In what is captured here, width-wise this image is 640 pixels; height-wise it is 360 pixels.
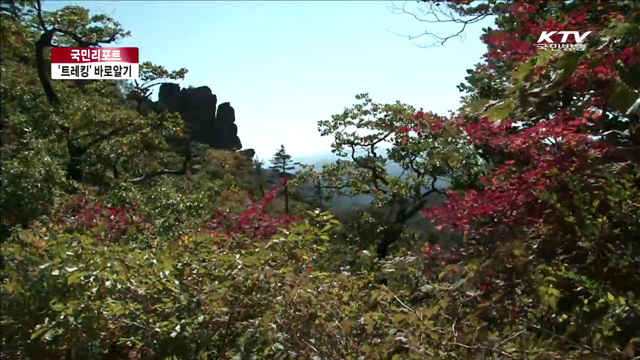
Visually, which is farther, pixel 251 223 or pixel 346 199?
pixel 346 199

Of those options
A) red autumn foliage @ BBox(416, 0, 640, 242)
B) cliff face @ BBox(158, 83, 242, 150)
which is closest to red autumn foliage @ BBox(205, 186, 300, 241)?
red autumn foliage @ BBox(416, 0, 640, 242)

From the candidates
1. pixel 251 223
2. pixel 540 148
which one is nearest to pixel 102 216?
pixel 251 223

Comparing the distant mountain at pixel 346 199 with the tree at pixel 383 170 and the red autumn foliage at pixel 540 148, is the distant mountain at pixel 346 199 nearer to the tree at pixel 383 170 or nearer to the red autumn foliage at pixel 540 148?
the tree at pixel 383 170

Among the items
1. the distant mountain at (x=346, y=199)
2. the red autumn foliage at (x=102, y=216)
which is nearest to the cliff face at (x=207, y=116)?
the distant mountain at (x=346, y=199)

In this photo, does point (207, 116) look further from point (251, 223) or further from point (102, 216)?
point (251, 223)

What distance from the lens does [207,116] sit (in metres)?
36.1

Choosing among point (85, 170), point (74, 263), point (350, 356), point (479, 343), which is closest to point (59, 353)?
point (74, 263)

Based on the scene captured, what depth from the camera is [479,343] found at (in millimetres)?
2059

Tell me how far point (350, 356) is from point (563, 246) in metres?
1.05

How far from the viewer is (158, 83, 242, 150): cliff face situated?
1368 inches

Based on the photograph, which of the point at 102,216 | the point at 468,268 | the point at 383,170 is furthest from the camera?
the point at 383,170

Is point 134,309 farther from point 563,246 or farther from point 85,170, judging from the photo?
point 85,170

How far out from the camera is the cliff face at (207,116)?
34.8 meters

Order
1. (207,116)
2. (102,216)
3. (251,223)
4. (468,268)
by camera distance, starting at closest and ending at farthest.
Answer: (468,268)
(251,223)
(102,216)
(207,116)
